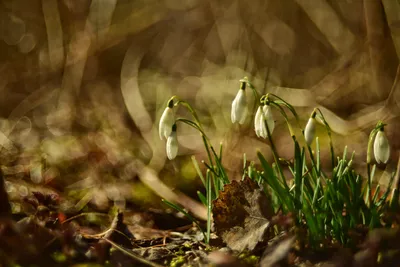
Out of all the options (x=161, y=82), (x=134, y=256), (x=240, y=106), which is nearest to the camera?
(x=134, y=256)

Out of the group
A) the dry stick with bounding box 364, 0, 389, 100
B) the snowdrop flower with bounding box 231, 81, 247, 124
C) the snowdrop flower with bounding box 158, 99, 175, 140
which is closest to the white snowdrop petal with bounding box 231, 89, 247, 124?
the snowdrop flower with bounding box 231, 81, 247, 124

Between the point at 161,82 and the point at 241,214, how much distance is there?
4451mm

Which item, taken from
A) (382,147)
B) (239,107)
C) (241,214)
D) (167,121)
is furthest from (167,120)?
(382,147)

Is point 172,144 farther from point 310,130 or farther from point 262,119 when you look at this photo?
point 310,130

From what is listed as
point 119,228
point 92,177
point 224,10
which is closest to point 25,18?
point 224,10

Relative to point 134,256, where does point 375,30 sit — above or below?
above

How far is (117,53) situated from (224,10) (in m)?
1.95

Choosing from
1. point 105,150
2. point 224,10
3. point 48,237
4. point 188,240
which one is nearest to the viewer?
point 48,237

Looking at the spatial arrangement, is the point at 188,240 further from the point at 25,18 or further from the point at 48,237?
the point at 25,18

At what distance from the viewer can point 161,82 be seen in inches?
232

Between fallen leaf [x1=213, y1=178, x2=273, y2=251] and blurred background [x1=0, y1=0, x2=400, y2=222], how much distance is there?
0.97m

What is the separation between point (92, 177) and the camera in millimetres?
3160

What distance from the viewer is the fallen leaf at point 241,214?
1.49 m

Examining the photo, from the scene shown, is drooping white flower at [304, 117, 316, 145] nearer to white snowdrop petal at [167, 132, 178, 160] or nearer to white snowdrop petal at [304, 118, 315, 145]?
white snowdrop petal at [304, 118, 315, 145]
